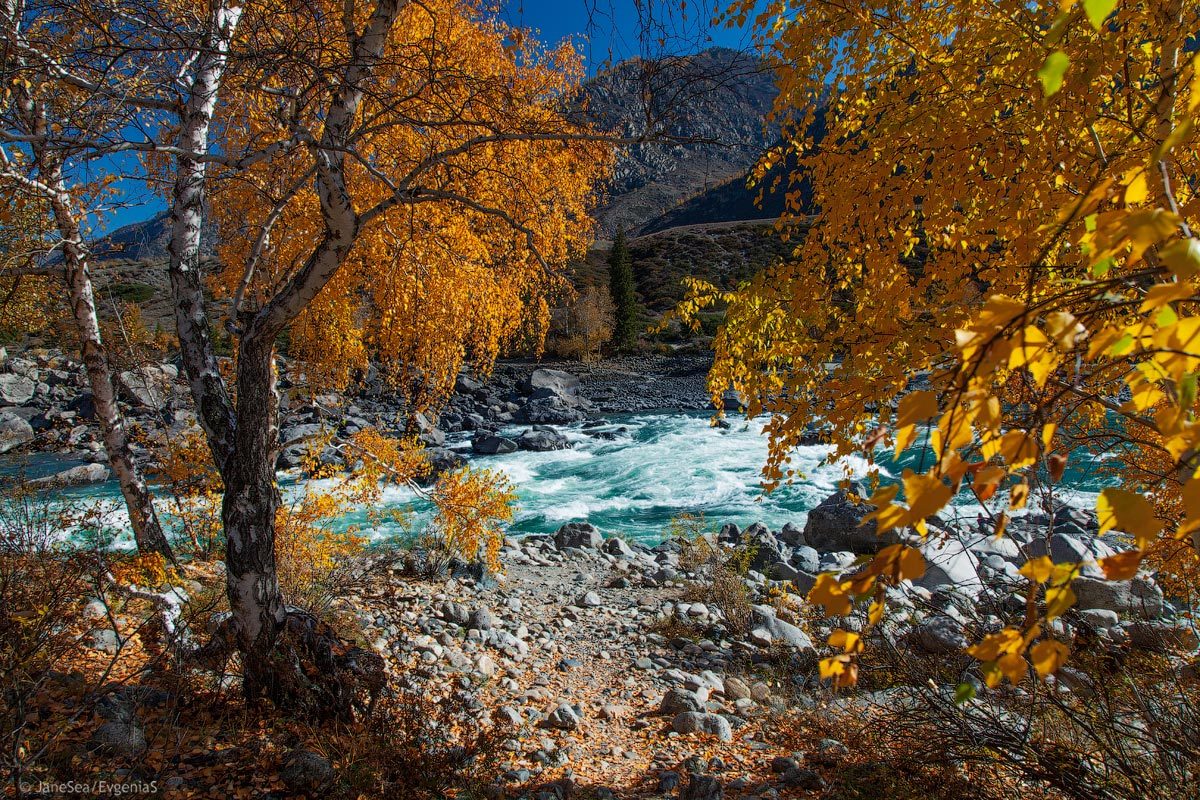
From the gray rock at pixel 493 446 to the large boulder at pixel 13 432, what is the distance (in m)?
13.9

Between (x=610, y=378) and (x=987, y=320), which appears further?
(x=610, y=378)

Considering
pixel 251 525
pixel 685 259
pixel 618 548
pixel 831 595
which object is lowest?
pixel 618 548

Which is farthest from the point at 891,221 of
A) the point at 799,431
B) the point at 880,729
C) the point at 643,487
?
the point at 643,487

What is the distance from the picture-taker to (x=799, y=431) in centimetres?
374

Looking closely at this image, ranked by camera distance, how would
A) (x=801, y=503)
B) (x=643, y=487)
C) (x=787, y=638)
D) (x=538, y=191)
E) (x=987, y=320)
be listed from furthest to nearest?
(x=643, y=487)
(x=801, y=503)
(x=538, y=191)
(x=787, y=638)
(x=987, y=320)

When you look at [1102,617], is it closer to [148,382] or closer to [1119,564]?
[1119,564]

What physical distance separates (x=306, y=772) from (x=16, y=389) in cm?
3376

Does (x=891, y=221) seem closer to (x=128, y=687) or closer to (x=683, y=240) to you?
(x=128, y=687)

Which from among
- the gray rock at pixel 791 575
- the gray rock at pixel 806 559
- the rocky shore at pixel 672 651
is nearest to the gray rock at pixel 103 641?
the rocky shore at pixel 672 651

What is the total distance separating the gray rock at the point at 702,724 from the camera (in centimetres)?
463

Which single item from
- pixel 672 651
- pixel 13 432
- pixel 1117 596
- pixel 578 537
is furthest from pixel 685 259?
pixel 672 651

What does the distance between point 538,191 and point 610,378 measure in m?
31.1

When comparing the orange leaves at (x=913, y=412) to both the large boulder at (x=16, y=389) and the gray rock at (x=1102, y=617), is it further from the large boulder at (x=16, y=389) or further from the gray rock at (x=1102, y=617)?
the large boulder at (x=16, y=389)

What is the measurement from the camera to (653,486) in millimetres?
14984
